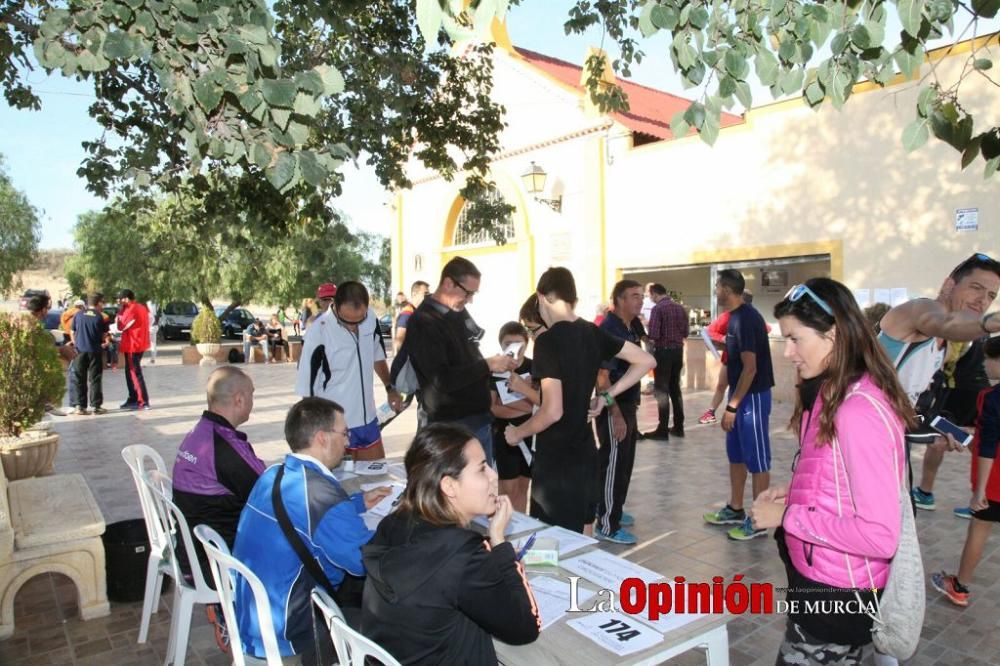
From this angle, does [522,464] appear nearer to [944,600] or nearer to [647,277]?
[944,600]

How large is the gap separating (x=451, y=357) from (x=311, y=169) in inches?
68.8

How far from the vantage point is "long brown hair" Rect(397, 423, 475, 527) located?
190 centimetres

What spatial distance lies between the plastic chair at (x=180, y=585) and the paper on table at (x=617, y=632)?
1743 mm

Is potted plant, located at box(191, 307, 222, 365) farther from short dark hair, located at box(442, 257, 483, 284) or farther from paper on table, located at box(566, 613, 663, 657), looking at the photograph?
paper on table, located at box(566, 613, 663, 657)

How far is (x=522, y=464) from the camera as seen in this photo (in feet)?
15.3

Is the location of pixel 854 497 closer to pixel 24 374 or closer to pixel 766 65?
pixel 766 65

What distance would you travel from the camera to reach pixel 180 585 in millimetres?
2941

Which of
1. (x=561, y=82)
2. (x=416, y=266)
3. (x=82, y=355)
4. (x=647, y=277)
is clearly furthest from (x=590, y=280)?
(x=82, y=355)

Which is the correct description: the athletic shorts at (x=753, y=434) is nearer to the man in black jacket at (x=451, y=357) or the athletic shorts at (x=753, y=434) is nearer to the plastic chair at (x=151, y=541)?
the man in black jacket at (x=451, y=357)

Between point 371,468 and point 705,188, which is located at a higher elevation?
point 705,188

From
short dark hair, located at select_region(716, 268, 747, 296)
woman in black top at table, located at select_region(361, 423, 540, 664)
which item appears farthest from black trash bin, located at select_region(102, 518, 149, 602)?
short dark hair, located at select_region(716, 268, 747, 296)

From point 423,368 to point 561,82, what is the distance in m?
→ 13.4

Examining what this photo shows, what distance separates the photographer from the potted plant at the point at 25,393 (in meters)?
5.40

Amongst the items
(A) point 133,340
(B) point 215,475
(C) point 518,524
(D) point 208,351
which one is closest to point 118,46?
(B) point 215,475
